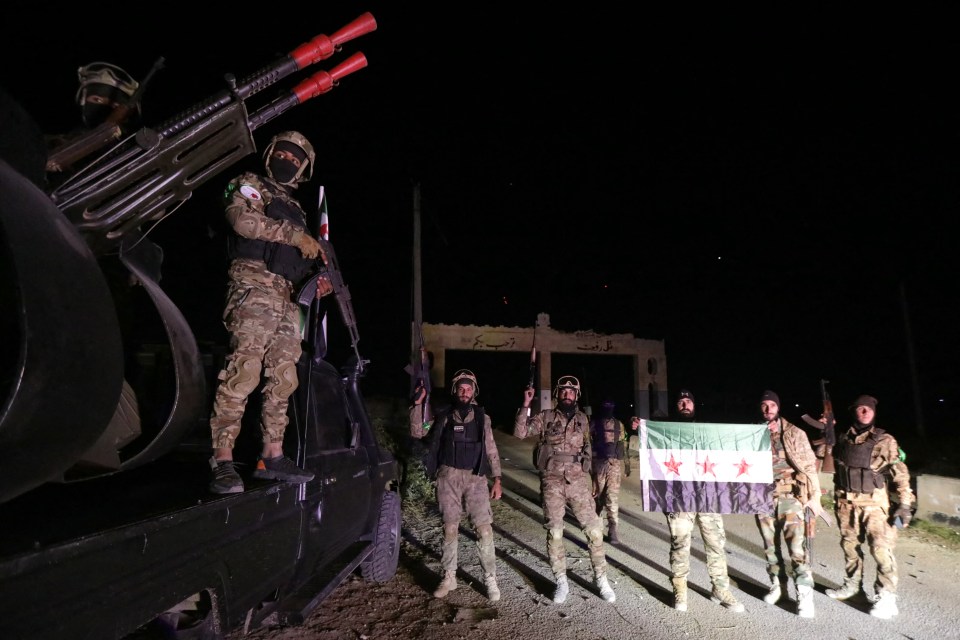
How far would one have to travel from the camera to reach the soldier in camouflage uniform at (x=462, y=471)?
4.73 m

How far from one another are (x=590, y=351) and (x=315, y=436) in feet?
60.2

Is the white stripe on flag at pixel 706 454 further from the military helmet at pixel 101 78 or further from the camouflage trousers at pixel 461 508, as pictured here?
the military helmet at pixel 101 78

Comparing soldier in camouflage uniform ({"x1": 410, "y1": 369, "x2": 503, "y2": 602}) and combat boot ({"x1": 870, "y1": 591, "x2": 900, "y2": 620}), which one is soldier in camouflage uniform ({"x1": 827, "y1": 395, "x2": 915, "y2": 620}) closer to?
combat boot ({"x1": 870, "y1": 591, "x2": 900, "y2": 620})

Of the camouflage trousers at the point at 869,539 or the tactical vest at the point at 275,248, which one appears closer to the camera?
the tactical vest at the point at 275,248

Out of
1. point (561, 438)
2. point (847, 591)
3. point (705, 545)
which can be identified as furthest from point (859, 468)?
point (561, 438)

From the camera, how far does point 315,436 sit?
10.2 ft

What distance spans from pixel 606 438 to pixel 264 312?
18.3 ft

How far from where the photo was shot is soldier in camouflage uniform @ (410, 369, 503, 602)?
4734 mm

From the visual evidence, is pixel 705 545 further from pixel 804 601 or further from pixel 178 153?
pixel 178 153

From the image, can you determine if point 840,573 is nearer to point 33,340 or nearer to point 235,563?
point 235,563

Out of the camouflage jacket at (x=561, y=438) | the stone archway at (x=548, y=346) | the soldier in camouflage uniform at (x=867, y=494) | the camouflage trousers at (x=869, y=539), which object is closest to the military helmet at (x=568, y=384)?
the camouflage jacket at (x=561, y=438)

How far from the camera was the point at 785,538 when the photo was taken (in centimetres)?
482

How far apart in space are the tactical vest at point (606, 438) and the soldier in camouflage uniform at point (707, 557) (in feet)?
7.41

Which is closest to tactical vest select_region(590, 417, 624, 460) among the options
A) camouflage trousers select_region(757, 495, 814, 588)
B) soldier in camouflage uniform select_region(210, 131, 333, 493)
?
camouflage trousers select_region(757, 495, 814, 588)
